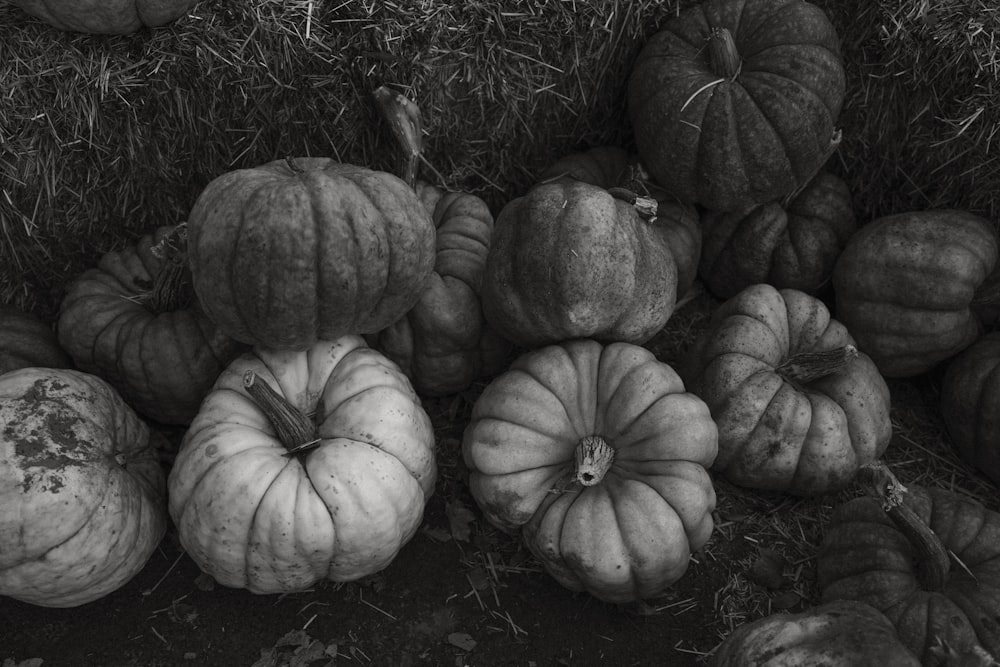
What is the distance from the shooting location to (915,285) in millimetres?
4160

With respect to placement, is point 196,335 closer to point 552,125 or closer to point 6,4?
point 6,4

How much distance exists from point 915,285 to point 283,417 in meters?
3.17

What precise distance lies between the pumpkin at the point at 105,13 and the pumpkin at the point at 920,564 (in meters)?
3.57

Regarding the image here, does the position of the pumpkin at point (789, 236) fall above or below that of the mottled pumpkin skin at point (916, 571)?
above

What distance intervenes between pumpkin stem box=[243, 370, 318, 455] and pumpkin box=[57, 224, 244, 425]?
0.57 m

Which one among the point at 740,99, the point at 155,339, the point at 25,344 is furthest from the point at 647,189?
the point at 25,344

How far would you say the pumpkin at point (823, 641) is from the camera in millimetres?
2863

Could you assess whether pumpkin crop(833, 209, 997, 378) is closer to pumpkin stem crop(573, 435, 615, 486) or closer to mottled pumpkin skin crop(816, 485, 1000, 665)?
mottled pumpkin skin crop(816, 485, 1000, 665)

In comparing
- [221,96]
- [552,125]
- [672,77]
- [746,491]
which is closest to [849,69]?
[672,77]

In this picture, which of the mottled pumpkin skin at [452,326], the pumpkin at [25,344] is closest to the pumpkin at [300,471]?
the mottled pumpkin skin at [452,326]

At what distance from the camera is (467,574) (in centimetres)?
385

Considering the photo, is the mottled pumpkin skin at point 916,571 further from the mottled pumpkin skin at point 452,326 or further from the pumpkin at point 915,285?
the mottled pumpkin skin at point 452,326

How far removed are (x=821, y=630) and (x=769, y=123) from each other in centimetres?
238

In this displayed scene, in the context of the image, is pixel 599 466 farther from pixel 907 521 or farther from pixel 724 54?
pixel 724 54
